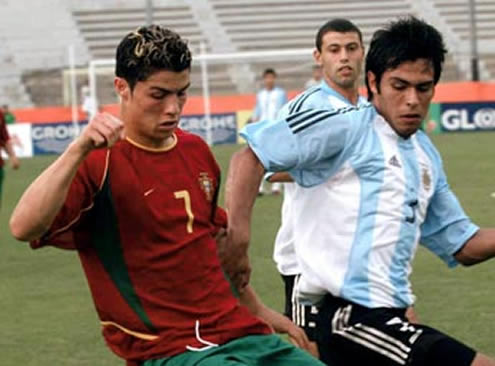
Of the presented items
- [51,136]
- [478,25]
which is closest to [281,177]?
[51,136]

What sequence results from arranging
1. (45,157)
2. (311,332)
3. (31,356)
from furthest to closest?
1. (45,157)
2. (31,356)
3. (311,332)

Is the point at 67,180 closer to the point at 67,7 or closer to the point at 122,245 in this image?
the point at 122,245

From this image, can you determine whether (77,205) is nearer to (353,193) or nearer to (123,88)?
(123,88)

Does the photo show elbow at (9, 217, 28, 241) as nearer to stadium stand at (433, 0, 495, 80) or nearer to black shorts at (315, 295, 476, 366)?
black shorts at (315, 295, 476, 366)

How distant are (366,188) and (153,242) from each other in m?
0.97

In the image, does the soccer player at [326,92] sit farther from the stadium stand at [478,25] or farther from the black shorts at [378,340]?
the stadium stand at [478,25]

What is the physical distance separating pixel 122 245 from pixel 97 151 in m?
0.33

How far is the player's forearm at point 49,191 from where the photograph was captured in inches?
163

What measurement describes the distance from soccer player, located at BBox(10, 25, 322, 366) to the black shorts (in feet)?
1.86

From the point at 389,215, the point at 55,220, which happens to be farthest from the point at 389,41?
the point at 55,220

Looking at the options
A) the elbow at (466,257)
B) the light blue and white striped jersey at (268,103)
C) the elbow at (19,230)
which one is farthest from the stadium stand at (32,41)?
the elbow at (19,230)

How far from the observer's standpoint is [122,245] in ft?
15.1

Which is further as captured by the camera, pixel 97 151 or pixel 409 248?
pixel 409 248

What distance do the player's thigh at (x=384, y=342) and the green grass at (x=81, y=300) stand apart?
3.91m
